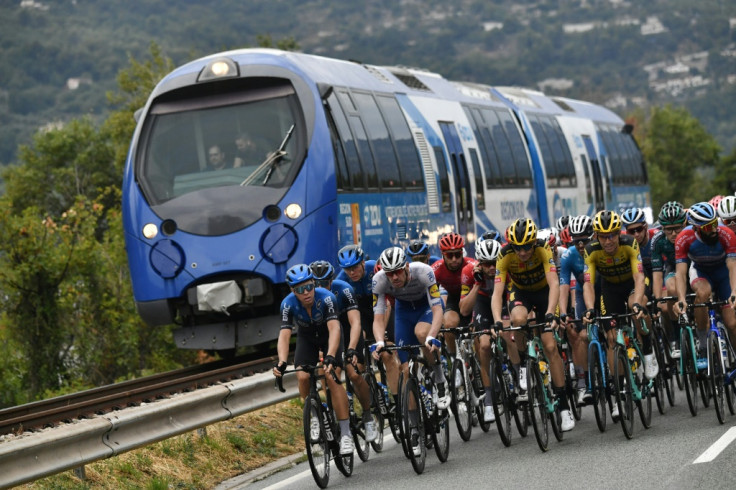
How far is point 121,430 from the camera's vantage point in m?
11.1

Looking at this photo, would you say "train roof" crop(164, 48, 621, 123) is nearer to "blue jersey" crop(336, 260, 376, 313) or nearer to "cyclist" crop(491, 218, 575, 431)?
"blue jersey" crop(336, 260, 376, 313)

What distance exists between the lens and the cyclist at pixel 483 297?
12.9 meters

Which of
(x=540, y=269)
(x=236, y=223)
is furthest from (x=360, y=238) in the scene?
(x=540, y=269)

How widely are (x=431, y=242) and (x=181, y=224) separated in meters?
4.69

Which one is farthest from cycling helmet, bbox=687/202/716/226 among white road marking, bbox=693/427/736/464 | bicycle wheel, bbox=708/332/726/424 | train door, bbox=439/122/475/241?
train door, bbox=439/122/475/241

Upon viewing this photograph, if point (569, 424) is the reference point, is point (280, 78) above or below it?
above

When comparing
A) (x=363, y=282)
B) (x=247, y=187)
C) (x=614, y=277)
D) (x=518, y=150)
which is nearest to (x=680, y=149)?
(x=518, y=150)

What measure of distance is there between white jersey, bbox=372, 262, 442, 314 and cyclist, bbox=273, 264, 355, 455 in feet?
2.19

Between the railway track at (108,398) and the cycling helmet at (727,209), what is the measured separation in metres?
5.82

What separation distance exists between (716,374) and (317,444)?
3571mm

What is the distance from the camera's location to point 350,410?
12.0 m

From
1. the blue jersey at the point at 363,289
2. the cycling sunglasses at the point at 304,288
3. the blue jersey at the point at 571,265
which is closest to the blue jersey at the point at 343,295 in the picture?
the cycling sunglasses at the point at 304,288

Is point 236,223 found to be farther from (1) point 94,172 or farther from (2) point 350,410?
(1) point 94,172

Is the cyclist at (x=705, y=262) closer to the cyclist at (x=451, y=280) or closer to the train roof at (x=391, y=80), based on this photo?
the cyclist at (x=451, y=280)
